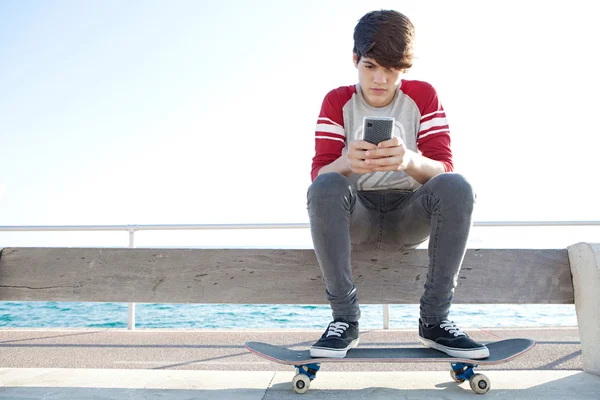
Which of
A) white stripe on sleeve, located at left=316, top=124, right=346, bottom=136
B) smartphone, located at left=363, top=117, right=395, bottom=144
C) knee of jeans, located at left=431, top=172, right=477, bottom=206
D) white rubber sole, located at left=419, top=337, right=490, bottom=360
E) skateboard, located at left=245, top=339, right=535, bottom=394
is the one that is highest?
white stripe on sleeve, located at left=316, top=124, right=346, bottom=136

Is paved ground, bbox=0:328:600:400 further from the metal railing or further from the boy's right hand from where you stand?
the metal railing

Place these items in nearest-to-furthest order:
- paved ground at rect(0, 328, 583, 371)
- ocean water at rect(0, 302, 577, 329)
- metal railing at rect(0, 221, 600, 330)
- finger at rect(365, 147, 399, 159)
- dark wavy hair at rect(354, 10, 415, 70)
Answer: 1. finger at rect(365, 147, 399, 159)
2. dark wavy hair at rect(354, 10, 415, 70)
3. paved ground at rect(0, 328, 583, 371)
4. metal railing at rect(0, 221, 600, 330)
5. ocean water at rect(0, 302, 577, 329)

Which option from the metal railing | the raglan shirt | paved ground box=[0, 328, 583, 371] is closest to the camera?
the raglan shirt

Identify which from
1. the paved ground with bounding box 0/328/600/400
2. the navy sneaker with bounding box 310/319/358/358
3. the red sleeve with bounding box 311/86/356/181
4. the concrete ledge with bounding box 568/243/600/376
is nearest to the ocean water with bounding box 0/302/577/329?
the paved ground with bounding box 0/328/600/400

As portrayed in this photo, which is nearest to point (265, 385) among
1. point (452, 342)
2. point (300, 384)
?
point (300, 384)

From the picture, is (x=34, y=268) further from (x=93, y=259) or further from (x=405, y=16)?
(x=405, y=16)

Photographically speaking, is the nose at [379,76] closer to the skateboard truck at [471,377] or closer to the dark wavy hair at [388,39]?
the dark wavy hair at [388,39]

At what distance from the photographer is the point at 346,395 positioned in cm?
146

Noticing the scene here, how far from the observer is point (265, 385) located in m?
1.62

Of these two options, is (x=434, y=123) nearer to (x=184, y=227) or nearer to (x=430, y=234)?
(x=430, y=234)

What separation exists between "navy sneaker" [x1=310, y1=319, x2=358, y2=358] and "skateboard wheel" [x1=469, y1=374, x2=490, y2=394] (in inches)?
14.9

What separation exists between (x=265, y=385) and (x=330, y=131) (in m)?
0.94

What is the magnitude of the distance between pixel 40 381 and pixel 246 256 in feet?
2.73

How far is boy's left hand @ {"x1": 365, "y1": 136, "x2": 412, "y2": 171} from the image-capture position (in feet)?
4.67
